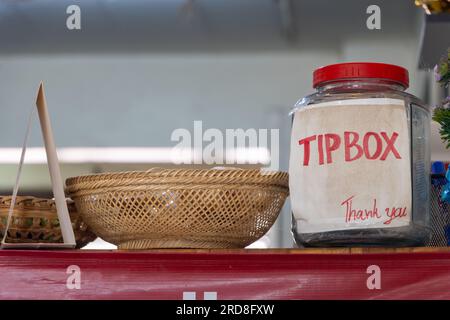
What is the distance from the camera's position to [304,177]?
749 millimetres

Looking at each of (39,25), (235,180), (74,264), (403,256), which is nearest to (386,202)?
(403,256)

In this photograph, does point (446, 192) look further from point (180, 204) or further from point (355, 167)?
point (180, 204)

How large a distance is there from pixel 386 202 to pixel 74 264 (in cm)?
30

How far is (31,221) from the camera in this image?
0.84 metres

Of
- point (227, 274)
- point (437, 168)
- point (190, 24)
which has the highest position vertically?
point (190, 24)

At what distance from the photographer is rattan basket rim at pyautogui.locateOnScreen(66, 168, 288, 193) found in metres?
0.79

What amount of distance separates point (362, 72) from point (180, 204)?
23cm

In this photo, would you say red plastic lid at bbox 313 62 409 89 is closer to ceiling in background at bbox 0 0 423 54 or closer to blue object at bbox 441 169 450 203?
blue object at bbox 441 169 450 203

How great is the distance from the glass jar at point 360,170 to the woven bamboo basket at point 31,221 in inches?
10.7

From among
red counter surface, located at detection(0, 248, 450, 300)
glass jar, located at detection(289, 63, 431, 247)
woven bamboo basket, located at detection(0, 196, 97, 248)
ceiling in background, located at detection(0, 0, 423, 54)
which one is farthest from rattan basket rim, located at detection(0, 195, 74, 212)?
ceiling in background, located at detection(0, 0, 423, 54)

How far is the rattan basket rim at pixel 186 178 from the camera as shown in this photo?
788 millimetres

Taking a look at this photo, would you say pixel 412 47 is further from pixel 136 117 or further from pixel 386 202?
pixel 386 202

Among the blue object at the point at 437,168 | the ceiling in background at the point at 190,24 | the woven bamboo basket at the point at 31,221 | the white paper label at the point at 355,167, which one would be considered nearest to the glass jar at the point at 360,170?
the white paper label at the point at 355,167

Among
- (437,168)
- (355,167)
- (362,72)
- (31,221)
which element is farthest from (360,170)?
(31,221)
